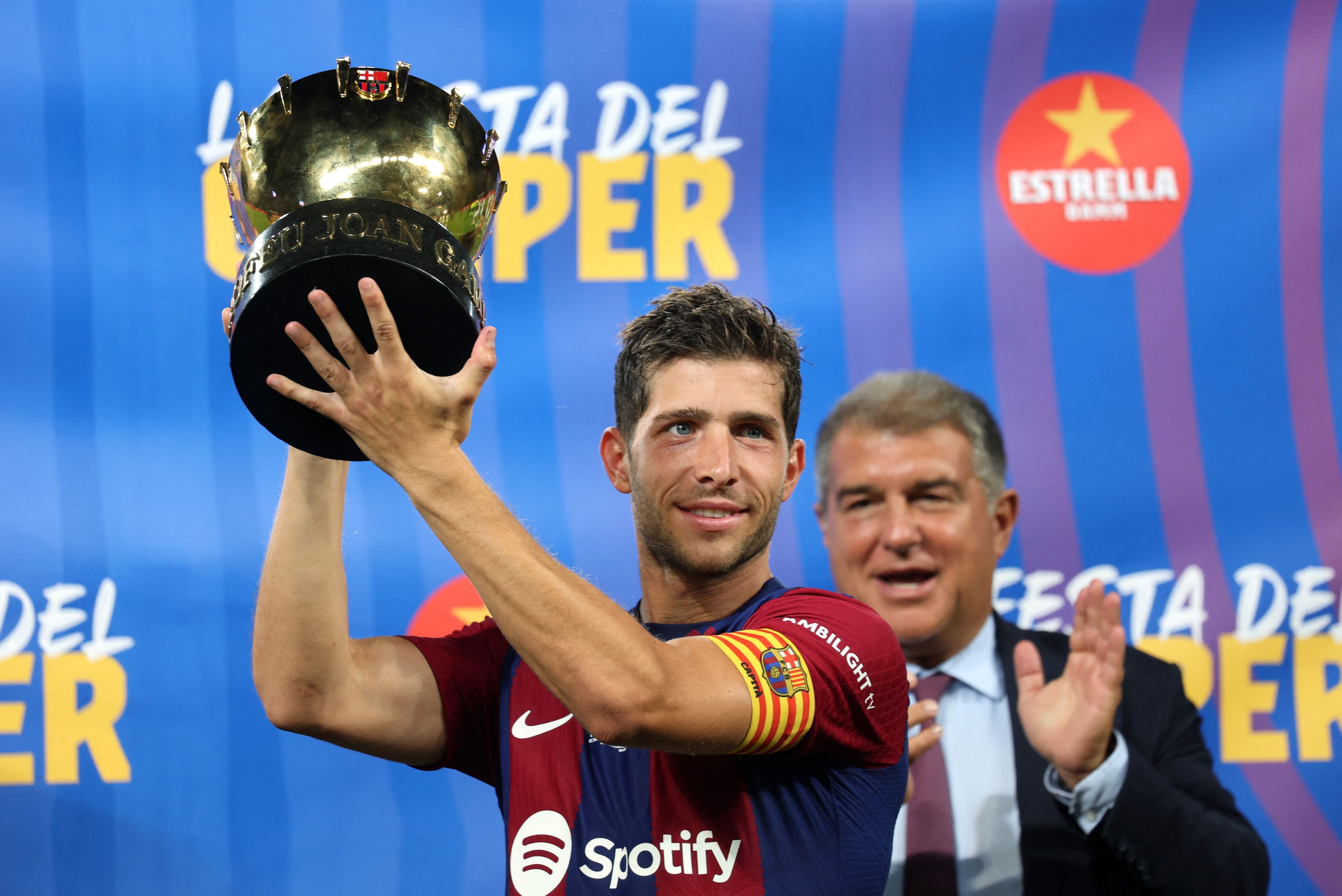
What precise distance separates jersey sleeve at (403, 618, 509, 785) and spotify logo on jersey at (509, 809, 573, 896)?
27cm

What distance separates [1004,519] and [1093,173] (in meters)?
1.10

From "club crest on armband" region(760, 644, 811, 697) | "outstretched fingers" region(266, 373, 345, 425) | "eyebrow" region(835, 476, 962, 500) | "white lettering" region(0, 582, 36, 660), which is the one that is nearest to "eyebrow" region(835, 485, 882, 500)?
"eyebrow" region(835, 476, 962, 500)

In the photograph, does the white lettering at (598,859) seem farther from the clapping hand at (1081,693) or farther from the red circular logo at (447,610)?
the red circular logo at (447,610)

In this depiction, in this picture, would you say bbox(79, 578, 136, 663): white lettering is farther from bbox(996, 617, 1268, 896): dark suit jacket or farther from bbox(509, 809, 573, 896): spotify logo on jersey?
bbox(996, 617, 1268, 896): dark suit jacket

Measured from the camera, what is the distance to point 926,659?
3328mm

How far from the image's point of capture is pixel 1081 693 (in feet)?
9.05

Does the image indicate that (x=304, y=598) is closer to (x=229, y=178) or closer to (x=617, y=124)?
(x=229, y=178)

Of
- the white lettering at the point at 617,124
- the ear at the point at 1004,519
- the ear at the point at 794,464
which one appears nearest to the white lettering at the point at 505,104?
the white lettering at the point at 617,124

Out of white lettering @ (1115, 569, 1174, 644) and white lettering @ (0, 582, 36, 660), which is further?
white lettering @ (1115, 569, 1174, 644)

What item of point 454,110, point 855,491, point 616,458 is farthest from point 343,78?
point 855,491

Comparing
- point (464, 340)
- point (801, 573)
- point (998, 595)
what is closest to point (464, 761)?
point (464, 340)

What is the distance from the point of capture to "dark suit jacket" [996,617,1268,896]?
9.40ft

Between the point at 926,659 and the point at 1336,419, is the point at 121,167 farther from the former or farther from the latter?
the point at 1336,419

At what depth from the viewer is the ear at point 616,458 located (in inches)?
92.7
